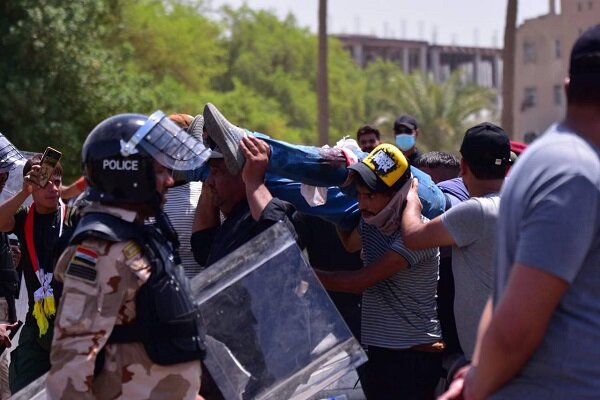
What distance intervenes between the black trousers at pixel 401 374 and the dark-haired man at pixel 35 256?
1.76m

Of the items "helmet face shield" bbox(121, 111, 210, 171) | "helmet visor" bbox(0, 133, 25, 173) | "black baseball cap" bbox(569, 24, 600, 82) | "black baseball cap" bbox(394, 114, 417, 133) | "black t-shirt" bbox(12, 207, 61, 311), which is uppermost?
"black baseball cap" bbox(569, 24, 600, 82)

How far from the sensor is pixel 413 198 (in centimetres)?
505

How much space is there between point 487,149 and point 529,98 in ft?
188

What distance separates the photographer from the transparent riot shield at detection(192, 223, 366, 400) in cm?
442

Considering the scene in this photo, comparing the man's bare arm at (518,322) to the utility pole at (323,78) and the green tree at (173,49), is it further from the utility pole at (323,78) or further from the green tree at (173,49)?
the green tree at (173,49)

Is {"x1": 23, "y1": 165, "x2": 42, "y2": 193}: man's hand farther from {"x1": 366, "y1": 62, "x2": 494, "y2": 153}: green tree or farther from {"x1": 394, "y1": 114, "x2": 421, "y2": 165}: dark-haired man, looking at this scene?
{"x1": 366, "y1": 62, "x2": 494, "y2": 153}: green tree

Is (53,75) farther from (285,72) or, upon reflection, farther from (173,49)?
(285,72)

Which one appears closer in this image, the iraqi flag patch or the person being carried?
the iraqi flag patch

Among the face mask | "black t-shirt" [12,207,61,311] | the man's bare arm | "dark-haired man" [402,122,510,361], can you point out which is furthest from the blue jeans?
the face mask

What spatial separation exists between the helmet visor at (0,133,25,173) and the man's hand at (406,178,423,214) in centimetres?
252

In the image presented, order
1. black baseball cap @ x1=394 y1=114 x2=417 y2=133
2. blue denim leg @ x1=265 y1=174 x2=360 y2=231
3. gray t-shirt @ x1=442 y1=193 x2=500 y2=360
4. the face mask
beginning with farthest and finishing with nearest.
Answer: black baseball cap @ x1=394 y1=114 x2=417 y2=133 → the face mask → blue denim leg @ x1=265 y1=174 x2=360 y2=231 → gray t-shirt @ x1=442 y1=193 x2=500 y2=360

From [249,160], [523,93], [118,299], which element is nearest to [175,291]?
[118,299]

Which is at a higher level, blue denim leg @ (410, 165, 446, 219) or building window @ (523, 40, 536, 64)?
blue denim leg @ (410, 165, 446, 219)

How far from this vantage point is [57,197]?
6215 millimetres
